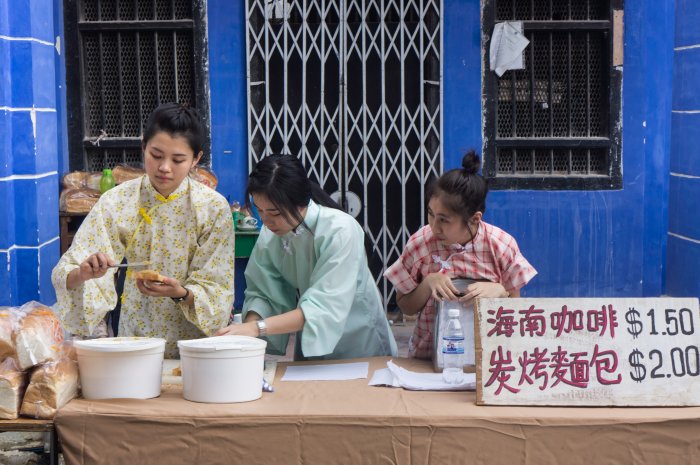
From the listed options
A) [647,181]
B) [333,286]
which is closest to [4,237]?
[333,286]

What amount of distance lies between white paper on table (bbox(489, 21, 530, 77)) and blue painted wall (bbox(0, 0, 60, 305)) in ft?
10.4

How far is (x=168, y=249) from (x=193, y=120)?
0.48 m

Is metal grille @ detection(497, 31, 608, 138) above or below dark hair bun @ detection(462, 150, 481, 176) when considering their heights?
above

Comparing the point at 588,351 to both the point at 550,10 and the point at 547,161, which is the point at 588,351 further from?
the point at 550,10

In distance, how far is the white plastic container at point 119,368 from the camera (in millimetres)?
2979

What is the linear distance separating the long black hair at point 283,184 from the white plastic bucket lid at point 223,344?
0.52 m

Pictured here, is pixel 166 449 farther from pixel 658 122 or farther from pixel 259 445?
pixel 658 122

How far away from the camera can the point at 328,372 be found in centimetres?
342

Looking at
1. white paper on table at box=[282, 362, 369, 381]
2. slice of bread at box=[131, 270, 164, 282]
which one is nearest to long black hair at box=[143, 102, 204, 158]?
slice of bread at box=[131, 270, 164, 282]

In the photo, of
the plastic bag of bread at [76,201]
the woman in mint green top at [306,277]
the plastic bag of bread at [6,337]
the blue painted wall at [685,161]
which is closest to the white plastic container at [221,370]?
the woman in mint green top at [306,277]

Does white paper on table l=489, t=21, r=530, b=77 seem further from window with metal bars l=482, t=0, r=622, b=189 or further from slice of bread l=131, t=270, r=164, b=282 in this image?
slice of bread l=131, t=270, r=164, b=282

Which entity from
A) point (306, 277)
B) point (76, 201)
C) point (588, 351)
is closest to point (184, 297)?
point (306, 277)

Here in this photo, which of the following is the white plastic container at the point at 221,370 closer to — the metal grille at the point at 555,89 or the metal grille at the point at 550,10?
the metal grille at the point at 555,89

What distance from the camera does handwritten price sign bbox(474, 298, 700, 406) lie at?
299 cm
